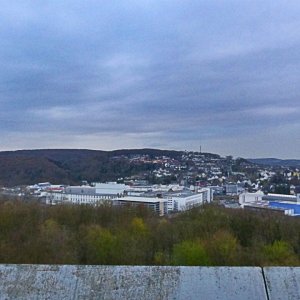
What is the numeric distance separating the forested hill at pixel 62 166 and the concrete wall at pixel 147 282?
29222 millimetres

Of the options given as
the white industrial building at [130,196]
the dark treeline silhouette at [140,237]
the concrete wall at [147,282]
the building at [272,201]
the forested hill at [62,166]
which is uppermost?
the forested hill at [62,166]

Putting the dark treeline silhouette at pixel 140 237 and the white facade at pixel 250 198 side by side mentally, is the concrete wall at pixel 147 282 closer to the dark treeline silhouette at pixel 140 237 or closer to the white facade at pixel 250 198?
the dark treeline silhouette at pixel 140 237

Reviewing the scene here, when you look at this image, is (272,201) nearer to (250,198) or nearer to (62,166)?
(250,198)

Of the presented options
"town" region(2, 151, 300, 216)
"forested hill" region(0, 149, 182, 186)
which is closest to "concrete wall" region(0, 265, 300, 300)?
"forested hill" region(0, 149, 182, 186)

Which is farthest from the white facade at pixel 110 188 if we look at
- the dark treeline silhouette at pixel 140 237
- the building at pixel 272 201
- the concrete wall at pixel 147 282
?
the concrete wall at pixel 147 282

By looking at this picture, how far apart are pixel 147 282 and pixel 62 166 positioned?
131 feet

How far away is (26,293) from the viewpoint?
332 cm

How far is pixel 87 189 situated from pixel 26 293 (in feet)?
119

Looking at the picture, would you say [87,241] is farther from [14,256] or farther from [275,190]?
[275,190]

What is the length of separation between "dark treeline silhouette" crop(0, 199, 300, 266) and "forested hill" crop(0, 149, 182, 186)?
11556mm

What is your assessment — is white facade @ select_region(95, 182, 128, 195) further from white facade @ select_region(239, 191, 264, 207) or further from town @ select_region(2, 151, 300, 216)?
white facade @ select_region(239, 191, 264, 207)

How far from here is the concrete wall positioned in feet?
10.8

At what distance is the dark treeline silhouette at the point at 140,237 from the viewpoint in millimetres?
15291

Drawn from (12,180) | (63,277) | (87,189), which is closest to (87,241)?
(63,277)
